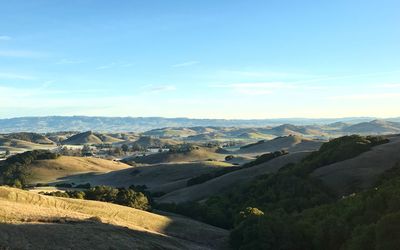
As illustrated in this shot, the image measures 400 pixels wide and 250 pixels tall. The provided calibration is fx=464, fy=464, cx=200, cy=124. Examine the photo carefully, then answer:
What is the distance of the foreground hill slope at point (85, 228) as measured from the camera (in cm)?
3725

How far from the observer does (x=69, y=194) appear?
7931cm

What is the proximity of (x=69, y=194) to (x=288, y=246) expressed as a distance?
43.6 metres

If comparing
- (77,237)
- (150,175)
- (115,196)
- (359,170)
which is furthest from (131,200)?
(150,175)

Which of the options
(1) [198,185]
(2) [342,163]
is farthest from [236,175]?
(2) [342,163]

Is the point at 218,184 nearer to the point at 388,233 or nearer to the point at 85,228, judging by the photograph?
the point at 85,228

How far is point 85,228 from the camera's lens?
1698 inches

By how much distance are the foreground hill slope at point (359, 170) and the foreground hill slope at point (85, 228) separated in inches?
1099

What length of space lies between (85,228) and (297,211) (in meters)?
39.3

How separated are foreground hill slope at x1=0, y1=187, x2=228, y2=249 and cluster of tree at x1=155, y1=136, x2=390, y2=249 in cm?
644

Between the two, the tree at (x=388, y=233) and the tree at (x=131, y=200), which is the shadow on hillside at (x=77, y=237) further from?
the tree at (x=131, y=200)

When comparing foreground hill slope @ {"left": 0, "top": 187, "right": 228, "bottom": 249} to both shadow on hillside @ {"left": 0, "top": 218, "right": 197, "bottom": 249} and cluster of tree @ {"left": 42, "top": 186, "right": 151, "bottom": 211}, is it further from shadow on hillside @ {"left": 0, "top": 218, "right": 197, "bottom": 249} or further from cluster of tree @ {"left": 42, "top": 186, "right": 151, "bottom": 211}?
cluster of tree @ {"left": 42, "top": 186, "right": 151, "bottom": 211}

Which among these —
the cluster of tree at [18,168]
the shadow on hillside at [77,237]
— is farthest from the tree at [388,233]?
the cluster of tree at [18,168]

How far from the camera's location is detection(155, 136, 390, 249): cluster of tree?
45219 mm

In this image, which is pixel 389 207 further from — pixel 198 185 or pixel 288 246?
pixel 198 185
